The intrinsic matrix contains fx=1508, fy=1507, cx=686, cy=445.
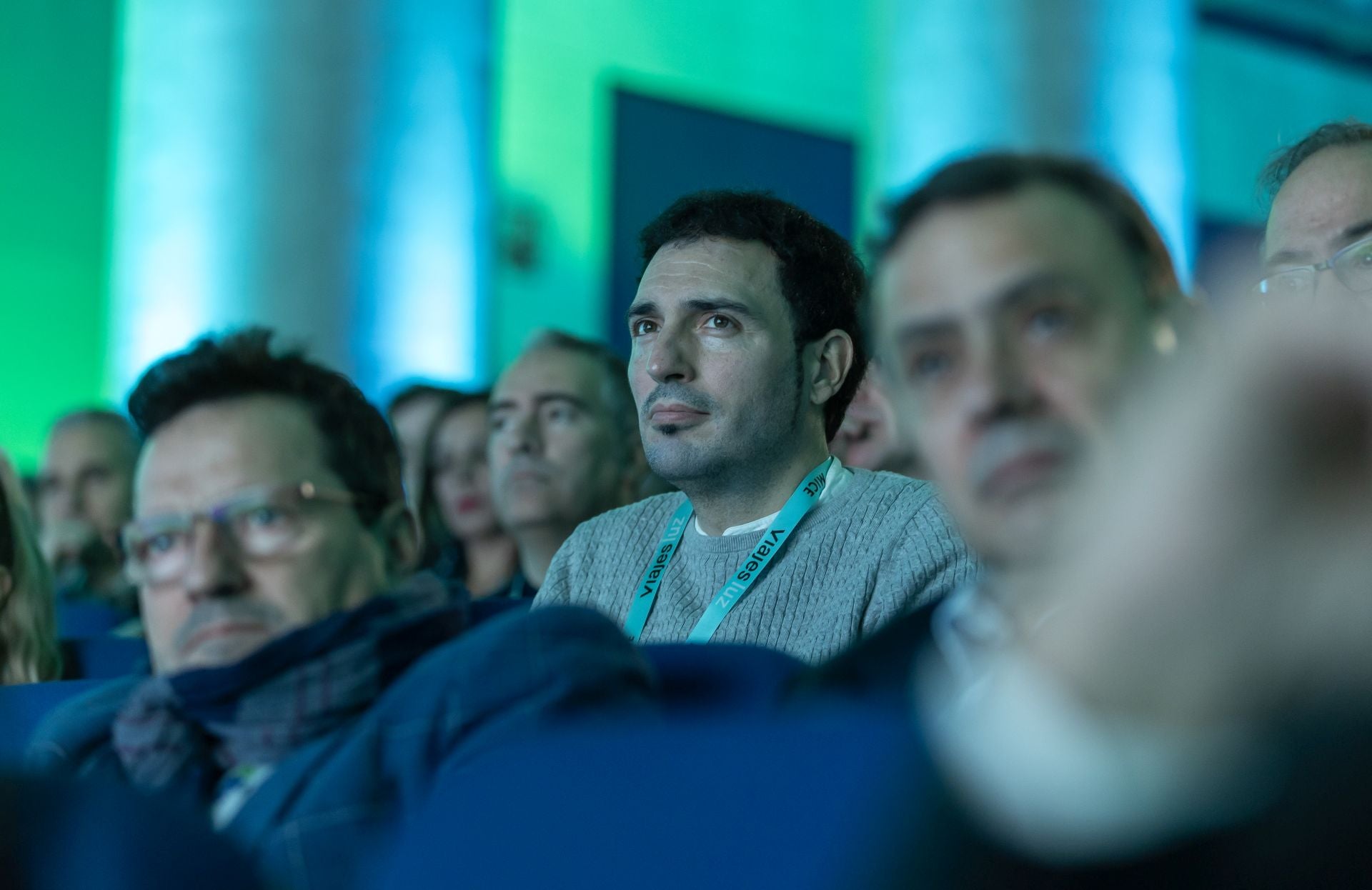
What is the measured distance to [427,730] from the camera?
4.36 feet

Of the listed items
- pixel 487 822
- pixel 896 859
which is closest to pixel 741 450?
pixel 487 822

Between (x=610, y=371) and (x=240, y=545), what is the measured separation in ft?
7.31

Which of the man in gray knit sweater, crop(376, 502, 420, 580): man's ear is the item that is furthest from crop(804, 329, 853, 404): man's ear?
crop(376, 502, 420, 580): man's ear

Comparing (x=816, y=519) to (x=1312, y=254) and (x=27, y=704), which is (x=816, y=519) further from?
(x=27, y=704)

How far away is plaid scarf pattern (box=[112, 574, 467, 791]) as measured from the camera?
1.48 meters

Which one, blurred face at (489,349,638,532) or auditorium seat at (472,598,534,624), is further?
blurred face at (489,349,638,532)

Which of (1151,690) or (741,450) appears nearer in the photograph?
(1151,690)

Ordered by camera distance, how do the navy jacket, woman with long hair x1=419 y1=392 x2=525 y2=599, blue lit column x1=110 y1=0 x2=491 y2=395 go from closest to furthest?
the navy jacket < woman with long hair x1=419 y1=392 x2=525 y2=599 < blue lit column x1=110 y1=0 x2=491 y2=395

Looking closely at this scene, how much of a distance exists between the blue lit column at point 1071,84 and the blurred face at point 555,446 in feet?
10.3

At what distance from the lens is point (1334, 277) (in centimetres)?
227

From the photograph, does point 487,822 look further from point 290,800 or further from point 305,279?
point 305,279

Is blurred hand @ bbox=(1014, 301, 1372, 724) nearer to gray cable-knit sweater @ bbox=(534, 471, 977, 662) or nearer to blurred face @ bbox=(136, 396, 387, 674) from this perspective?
blurred face @ bbox=(136, 396, 387, 674)

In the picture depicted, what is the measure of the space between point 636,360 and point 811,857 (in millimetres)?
1849

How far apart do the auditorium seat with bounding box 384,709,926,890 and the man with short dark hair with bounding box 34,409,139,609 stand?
13.5ft
